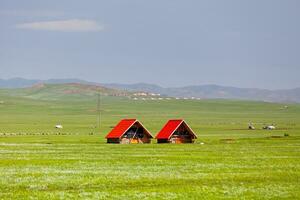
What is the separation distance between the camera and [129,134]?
281 feet

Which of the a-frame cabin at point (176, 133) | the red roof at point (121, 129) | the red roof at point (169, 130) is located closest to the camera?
the red roof at point (121, 129)

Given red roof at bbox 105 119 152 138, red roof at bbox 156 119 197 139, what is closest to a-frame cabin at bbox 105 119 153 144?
red roof at bbox 105 119 152 138

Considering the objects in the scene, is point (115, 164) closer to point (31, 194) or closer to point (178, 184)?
point (178, 184)

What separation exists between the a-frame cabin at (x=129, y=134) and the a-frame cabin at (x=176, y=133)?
82.8 inches

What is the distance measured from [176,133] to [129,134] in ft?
21.6

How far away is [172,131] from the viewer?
3369 inches

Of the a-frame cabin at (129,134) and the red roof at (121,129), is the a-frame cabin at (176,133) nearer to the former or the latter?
the a-frame cabin at (129,134)

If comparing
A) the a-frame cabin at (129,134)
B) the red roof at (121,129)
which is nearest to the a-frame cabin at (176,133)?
the a-frame cabin at (129,134)

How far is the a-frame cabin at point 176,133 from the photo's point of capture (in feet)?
281

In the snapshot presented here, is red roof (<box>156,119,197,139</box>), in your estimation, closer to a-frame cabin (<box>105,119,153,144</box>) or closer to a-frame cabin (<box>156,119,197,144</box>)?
a-frame cabin (<box>156,119,197,144</box>)

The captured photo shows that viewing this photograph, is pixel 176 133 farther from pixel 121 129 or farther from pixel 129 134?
pixel 121 129

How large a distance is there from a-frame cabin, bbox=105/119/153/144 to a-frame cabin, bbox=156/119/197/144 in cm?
210

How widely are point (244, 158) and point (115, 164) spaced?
12.1 meters

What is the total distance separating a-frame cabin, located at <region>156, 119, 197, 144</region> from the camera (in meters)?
85.7
